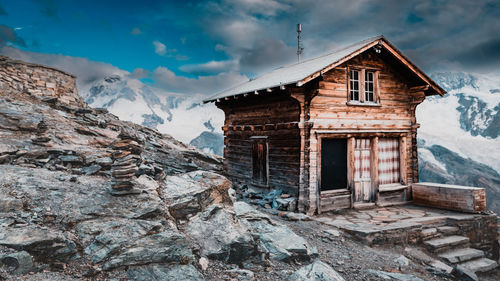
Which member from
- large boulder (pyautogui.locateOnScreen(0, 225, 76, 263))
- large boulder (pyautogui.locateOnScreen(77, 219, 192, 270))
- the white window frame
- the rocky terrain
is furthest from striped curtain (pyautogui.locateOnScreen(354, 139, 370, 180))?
large boulder (pyautogui.locateOnScreen(0, 225, 76, 263))

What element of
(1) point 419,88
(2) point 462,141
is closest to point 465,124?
(2) point 462,141

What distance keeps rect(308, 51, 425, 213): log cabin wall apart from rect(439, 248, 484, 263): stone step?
3.57 metres

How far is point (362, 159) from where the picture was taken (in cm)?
1165

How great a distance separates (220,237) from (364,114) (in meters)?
8.28

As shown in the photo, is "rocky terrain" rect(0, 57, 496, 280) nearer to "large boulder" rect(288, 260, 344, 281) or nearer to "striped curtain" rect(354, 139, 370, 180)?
"large boulder" rect(288, 260, 344, 281)

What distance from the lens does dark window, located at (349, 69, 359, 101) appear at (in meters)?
11.5

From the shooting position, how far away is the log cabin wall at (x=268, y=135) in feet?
35.5

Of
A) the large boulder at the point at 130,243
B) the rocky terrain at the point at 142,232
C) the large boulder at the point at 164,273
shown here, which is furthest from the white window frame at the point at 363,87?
the large boulder at the point at 164,273

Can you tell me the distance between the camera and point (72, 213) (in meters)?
5.32

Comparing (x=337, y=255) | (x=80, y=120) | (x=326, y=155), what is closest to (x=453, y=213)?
(x=326, y=155)

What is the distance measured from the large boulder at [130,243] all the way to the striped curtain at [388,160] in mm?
9739

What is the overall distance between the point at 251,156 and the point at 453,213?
8279mm

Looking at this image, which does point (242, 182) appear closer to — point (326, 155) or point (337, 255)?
point (326, 155)

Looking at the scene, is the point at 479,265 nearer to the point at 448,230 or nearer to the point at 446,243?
the point at 446,243
